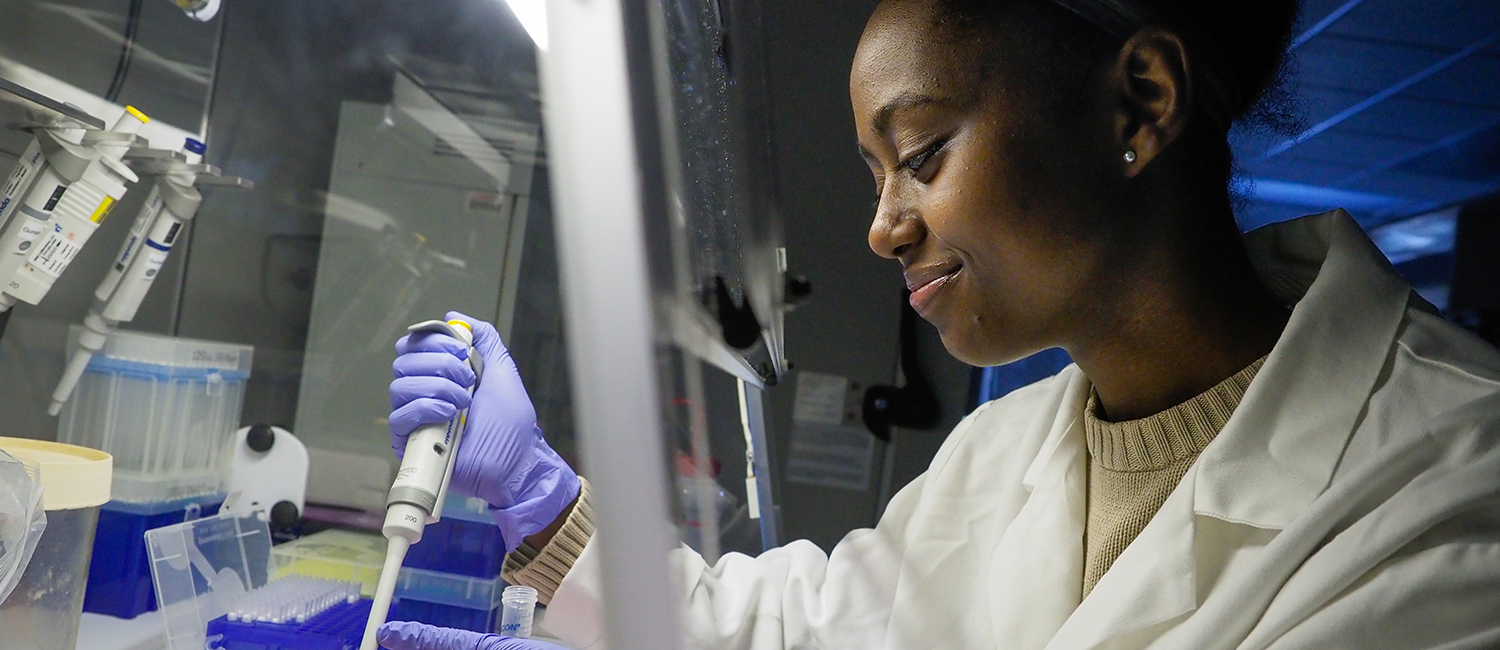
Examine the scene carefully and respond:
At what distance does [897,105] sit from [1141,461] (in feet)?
1.70

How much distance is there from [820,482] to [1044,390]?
106 centimetres

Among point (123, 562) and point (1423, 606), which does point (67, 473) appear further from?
point (1423, 606)

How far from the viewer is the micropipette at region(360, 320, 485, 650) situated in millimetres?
861

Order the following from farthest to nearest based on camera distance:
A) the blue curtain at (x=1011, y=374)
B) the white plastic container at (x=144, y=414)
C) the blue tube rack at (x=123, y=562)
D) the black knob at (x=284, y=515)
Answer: the blue curtain at (x=1011, y=374) < the black knob at (x=284, y=515) < the white plastic container at (x=144, y=414) < the blue tube rack at (x=123, y=562)

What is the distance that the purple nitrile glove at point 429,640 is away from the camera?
0.89 m

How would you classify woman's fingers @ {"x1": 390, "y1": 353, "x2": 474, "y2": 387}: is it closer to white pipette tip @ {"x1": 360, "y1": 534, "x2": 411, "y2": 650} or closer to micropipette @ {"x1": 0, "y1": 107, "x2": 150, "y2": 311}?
white pipette tip @ {"x1": 360, "y1": 534, "x2": 411, "y2": 650}

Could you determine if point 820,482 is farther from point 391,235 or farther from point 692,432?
point 692,432

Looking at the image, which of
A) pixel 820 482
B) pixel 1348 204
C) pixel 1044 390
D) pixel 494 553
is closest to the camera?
pixel 1044 390

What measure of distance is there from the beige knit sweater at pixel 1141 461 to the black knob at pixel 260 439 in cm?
149

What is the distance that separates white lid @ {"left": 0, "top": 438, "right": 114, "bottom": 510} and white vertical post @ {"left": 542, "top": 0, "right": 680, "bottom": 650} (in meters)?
0.88

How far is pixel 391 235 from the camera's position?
1973 millimetres

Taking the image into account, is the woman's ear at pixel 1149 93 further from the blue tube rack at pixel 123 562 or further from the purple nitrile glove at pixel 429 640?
the blue tube rack at pixel 123 562

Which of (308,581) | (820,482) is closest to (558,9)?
(308,581)

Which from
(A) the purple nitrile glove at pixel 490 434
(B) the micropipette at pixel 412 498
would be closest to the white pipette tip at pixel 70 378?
(A) the purple nitrile glove at pixel 490 434
